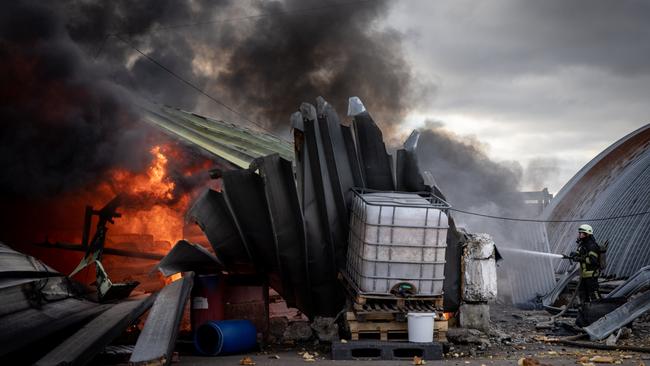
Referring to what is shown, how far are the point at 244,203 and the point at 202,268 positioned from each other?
4.43 ft

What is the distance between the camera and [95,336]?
768 cm

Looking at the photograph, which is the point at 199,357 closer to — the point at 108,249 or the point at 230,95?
the point at 108,249

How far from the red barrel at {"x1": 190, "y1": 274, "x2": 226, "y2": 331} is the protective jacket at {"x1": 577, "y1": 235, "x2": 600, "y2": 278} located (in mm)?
6807

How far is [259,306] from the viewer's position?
33.2 feet

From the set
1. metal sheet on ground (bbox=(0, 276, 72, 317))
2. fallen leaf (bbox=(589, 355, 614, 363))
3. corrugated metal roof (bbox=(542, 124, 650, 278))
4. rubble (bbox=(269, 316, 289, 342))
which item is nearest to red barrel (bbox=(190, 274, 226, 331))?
rubble (bbox=(269, 316, 289, 342))

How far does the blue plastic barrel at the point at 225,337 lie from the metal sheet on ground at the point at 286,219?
3.62 feet

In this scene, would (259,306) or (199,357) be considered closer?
(199,357)

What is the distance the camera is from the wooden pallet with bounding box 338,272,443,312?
28.1ft

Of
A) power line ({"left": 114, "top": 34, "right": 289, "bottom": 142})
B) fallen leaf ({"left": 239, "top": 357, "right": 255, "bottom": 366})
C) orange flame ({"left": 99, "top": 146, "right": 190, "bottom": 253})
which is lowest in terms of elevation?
fallen leaf ({"left": 239, "top": 357, "right": 255, "bottom": 366})

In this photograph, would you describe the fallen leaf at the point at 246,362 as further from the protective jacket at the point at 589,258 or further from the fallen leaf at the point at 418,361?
the protective jacket at the point at 589,258

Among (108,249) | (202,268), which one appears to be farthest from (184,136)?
(202,268)

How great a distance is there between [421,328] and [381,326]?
0.62 m

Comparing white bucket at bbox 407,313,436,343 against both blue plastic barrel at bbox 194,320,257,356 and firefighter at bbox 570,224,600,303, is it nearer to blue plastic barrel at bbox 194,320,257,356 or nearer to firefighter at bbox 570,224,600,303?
blue plastic barrel at bbox 194,320,257,356

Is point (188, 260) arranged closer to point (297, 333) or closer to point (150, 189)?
point (297, 333)
